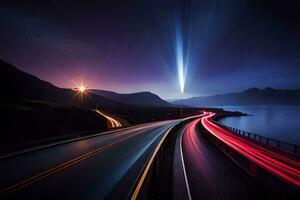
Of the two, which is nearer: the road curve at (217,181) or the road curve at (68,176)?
the road curve at (68,176)

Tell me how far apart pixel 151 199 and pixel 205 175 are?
6.94 metres

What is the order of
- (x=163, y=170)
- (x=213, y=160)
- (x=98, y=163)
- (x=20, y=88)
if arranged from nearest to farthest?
(x=98, y=163) < (x=163, y=170) < (x=213, y=160) < (x=20, y=88)

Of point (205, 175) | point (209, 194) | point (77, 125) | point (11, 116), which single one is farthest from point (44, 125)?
point (209, 194)

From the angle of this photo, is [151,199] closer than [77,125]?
Yes

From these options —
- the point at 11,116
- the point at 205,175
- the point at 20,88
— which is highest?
the point at 20,88

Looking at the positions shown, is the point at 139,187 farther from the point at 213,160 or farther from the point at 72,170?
the point at 213,160

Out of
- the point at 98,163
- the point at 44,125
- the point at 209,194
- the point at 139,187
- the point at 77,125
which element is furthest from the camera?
the point at 77,125

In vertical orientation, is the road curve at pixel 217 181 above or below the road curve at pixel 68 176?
below

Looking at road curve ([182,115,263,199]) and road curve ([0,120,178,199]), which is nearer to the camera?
road curve ([0,120,178,199])

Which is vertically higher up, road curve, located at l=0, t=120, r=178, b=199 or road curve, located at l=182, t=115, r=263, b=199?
road curve, located at l=0, t=120, r=178, b=199

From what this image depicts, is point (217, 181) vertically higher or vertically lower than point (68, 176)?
lower

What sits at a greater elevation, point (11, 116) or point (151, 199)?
point (11, 116)

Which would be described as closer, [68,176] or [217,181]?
[68,176]

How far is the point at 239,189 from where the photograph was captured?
11500mm
